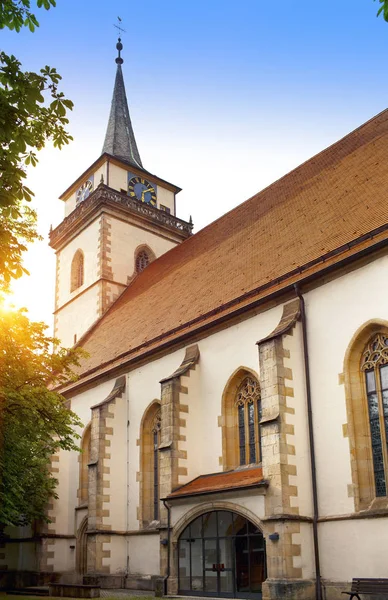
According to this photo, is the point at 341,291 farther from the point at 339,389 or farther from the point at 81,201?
the point at 81,201

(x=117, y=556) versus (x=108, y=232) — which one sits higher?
(x=108, y=232)

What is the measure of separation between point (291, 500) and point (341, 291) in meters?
4.46

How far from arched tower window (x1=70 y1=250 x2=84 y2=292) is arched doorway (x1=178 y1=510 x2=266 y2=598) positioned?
18.1 m

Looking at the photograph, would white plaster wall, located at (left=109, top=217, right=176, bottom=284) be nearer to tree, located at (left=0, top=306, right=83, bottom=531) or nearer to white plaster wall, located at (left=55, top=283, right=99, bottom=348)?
white plaster wall, located at (left=55, top=283, right=99, bottom=348)

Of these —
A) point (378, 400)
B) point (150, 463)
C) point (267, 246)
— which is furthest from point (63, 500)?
point (378, 400)

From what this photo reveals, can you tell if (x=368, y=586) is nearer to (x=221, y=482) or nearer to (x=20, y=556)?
(x=221, y=482)

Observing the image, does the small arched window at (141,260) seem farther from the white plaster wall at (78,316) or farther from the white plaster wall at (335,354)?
the white plaster wall at (335,354)

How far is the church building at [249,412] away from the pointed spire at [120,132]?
948 cm

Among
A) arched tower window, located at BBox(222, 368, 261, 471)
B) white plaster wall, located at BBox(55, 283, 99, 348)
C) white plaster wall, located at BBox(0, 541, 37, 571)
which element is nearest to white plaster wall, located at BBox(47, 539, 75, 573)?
white plaster wall, located at BBox(0, 541, 37, 571)

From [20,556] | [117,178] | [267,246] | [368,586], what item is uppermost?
[117,178]

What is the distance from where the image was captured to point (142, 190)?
3288 cm

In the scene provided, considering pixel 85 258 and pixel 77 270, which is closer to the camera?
pixel 85 258

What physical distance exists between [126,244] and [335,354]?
59.5ft

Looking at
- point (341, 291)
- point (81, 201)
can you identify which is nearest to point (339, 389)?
point (341, 291)
